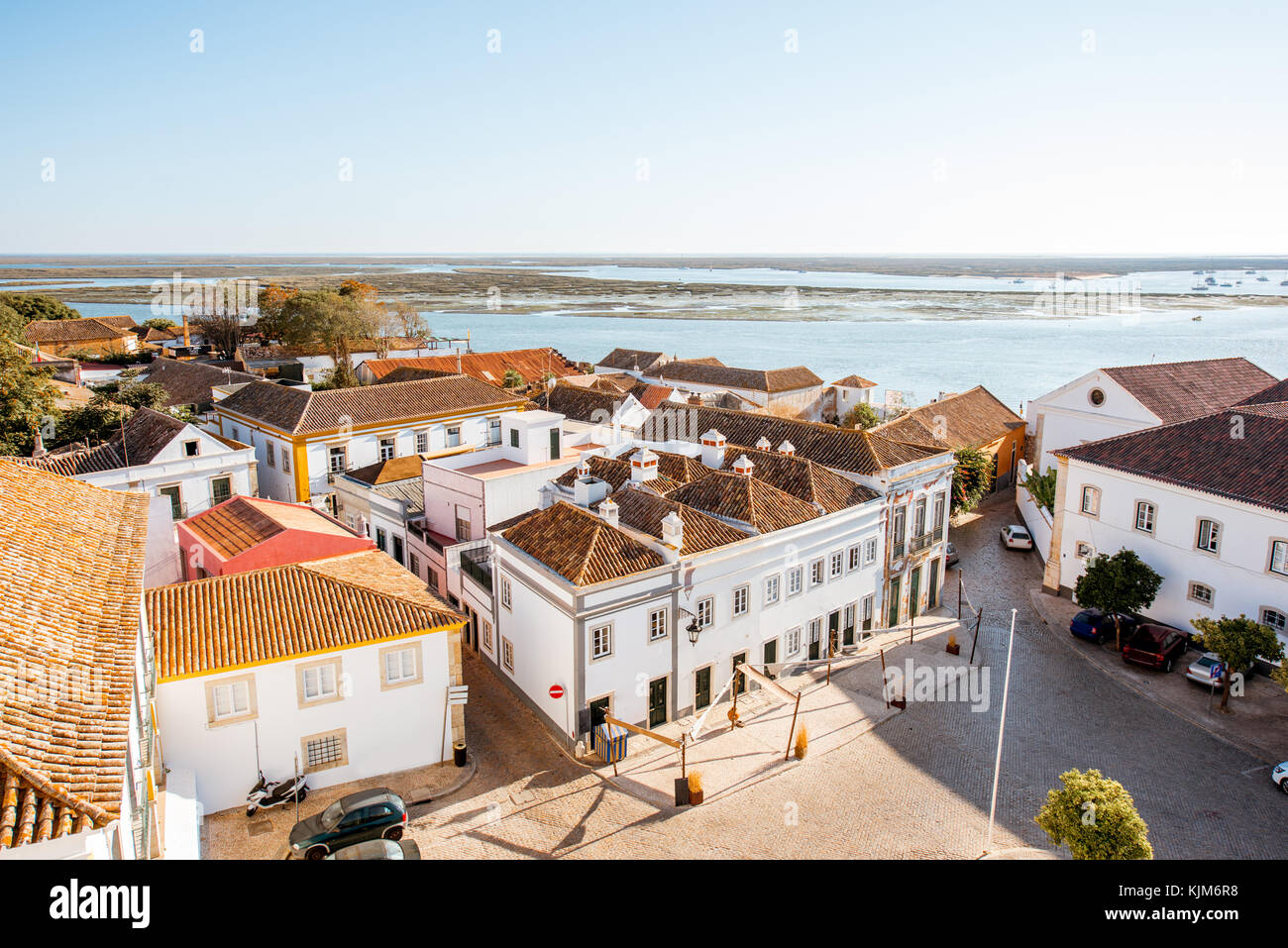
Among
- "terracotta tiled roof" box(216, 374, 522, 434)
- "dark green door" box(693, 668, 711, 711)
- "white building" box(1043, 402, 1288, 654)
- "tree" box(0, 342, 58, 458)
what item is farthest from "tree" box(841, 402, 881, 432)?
"tree" box(0, 342, 58, 458)

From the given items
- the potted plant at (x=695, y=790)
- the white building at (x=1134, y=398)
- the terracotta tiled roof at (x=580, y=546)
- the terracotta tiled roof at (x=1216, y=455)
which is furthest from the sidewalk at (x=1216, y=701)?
the terracotta tiled roof at (x=580, y=546)

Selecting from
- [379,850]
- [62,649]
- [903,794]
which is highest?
[62,649]

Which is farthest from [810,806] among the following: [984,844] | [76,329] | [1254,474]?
[76,329]

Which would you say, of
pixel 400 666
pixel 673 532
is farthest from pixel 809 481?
pixel 400 666

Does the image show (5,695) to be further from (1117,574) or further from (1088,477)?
(1088,477)

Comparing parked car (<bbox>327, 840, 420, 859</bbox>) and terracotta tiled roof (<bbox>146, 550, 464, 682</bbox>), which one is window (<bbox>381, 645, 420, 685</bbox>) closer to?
terracotta tiled roof (<bbox>146, 550, 464, 682</bbox>)

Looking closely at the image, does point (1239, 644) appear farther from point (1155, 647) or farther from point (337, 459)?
point (337, 459)
